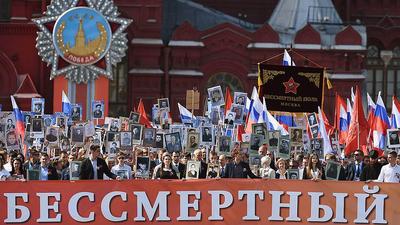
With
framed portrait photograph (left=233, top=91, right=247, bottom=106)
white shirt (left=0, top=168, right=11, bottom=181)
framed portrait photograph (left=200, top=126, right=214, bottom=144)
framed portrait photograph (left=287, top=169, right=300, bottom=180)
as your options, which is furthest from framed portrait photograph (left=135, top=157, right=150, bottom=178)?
framed portrait photograph (left=233, top=91, right=247, bottom=106)

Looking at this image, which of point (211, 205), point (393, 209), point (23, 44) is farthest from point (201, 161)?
point (23, 44)

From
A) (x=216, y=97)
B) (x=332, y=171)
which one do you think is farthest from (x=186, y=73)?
(x=332, y=171)

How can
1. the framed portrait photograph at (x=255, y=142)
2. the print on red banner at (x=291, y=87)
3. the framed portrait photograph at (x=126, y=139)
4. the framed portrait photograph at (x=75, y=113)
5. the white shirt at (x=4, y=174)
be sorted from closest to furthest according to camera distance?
1. the white shirt at (x=4, y=174)
2. the framed portrait photograph at (x=255, y=142)
3. the framed portrait photograph at (x=126, y=139)
4. the print on red banner at (x=291, y=87)
5. the framed portrait photograph at (x=75, y=113)

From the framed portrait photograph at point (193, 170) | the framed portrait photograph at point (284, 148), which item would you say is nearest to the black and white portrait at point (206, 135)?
the framed portrait photograph at point (284, 148)

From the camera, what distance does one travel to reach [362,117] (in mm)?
26594

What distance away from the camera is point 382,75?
43.2m

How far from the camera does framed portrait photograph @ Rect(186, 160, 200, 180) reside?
1934 cm

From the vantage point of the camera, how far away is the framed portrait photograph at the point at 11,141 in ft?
79.9

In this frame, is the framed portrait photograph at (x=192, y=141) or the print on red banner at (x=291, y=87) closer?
the framed portrait photograph at (x=192, y=141)

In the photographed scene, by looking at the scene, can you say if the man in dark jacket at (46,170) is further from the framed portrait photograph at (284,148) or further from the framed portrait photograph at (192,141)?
the framed portrait photograph at (192,141)

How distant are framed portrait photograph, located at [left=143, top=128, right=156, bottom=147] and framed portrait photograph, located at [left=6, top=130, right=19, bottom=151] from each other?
7.33 ft

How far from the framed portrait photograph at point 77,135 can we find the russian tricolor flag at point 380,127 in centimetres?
556

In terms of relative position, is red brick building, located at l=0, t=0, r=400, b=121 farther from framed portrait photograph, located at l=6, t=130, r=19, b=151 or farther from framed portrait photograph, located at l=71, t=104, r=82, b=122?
framed portrait photograph, located at l=6, t=130, r=19, b=151

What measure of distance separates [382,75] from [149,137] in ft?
66.3
